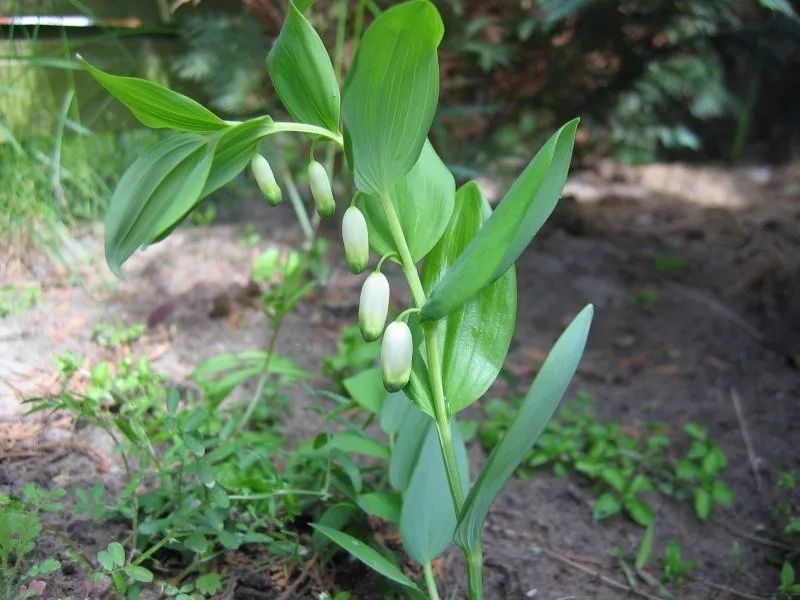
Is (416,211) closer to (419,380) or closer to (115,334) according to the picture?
Result: (419,380)

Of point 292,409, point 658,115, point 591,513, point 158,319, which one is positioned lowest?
point 591,513

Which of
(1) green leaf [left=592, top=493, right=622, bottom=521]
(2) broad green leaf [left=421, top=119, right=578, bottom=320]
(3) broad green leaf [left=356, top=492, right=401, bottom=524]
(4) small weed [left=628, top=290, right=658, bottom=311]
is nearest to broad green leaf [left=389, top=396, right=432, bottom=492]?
(3) broad green leaf [left=356, top=492, right=401, bottom=524]

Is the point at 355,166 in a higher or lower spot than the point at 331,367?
higher

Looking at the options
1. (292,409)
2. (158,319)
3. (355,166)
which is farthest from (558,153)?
(158,319)

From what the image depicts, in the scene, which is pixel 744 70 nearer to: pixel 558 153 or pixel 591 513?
pixel 591 513

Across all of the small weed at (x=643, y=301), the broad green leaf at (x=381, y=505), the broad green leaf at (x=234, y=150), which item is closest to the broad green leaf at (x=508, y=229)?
the broad green leaf at (x=234, y=150)

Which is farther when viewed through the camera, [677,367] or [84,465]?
[677,367]

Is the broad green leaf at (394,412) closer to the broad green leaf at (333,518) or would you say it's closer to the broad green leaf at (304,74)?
the broad green leaf at (333,518)
